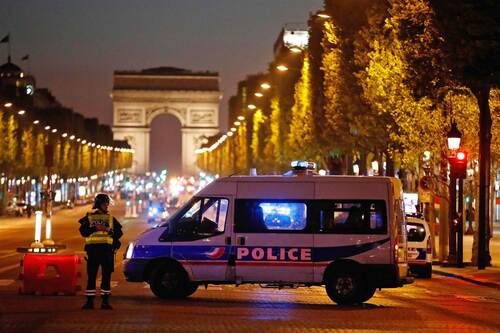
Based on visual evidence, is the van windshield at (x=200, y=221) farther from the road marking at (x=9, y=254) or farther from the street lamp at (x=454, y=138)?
the road marking at (x=9, y=254)

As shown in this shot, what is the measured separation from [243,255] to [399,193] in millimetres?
2969

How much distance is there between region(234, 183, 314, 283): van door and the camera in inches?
875

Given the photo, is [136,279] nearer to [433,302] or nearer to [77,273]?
[77,273]

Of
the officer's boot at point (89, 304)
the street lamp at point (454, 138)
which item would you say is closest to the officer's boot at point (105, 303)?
the officer's boot at point (89, 304)

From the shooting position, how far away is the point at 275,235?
73.3 ft

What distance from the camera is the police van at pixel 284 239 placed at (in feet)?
72.8

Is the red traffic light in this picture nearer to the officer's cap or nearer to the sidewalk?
the sidewalk

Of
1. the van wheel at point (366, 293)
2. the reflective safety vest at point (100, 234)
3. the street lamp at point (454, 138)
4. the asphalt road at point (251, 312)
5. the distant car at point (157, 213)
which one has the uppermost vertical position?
the street lamp at point (454, 138)

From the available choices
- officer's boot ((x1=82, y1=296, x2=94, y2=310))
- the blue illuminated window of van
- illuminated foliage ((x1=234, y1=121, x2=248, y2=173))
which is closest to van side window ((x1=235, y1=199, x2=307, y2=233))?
the blue illuminated window of van

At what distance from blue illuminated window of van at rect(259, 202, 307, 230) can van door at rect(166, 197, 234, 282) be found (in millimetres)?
672

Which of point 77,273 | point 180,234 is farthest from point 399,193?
point 77,273

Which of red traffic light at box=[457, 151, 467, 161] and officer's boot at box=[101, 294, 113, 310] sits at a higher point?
red traffic light at box=[457, 151, 467, 161]

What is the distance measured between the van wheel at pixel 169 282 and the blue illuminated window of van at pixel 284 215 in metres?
1.73

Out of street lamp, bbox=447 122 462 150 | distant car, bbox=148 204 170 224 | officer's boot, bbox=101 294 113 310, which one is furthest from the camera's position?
distant car, bbox=148 204 170 224
